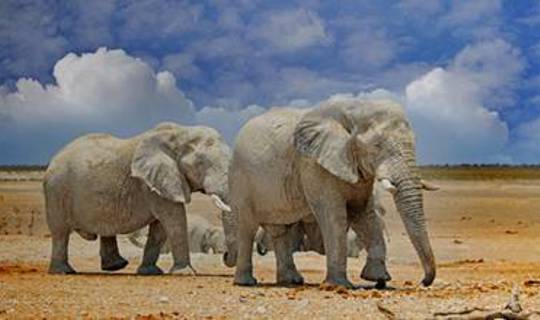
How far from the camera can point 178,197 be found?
775 inches

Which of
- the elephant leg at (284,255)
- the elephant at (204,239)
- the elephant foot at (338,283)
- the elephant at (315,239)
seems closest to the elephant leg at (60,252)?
the elephant at (315,239)

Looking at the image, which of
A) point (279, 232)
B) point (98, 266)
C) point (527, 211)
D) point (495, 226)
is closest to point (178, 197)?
point (279, 232)

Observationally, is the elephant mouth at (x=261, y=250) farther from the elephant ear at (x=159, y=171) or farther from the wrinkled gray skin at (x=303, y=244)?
the elephant ear at (x=159, y=171)

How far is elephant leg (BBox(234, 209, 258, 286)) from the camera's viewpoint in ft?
55.0

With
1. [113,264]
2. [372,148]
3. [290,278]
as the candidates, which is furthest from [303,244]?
[372,148]

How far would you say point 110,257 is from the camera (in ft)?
71.5

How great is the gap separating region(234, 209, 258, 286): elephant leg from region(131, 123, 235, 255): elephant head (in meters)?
2.36

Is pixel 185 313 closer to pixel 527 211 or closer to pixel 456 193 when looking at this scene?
pixel 527 211

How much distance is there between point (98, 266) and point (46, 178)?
2.87 meters

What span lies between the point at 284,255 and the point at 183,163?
149 inches

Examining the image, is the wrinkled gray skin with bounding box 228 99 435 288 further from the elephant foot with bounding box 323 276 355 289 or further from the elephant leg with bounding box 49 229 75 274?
the elephant leg with bounding box 49 229 75 274

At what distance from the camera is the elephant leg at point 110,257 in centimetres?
2172

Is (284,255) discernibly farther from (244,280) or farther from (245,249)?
(244,280)

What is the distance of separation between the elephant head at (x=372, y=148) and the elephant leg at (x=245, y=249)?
1814 mm
